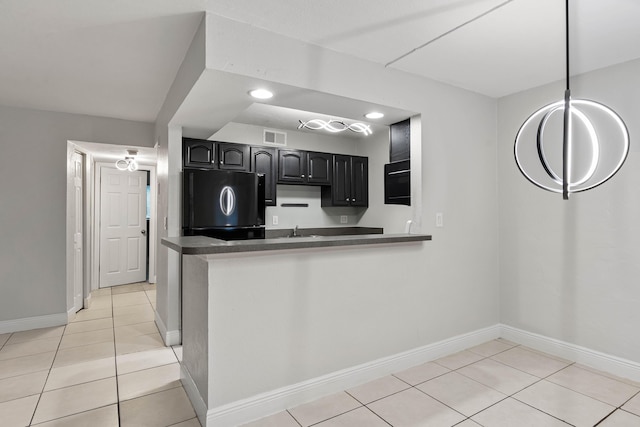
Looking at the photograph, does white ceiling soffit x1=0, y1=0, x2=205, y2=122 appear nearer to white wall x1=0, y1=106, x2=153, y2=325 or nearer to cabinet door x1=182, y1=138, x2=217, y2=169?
white wall x1=0, y1=106, x2=153, y2=325

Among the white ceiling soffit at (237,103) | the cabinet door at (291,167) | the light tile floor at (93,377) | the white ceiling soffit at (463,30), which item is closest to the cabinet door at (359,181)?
the cabinet door at (291,167)

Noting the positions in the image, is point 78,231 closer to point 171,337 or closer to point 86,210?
point 86,210

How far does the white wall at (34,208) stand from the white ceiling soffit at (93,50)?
32 centimetres

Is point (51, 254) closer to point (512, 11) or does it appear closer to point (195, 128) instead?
point (195, 128)

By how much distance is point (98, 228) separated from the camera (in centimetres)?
593

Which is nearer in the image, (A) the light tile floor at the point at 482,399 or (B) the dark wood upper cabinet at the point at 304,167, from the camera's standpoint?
(A) the light tile floor at the point at 482,399

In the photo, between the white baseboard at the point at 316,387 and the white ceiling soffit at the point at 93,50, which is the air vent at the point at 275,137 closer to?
the white ceiling soffit at the point at 93,50

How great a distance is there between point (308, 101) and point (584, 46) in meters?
2.03

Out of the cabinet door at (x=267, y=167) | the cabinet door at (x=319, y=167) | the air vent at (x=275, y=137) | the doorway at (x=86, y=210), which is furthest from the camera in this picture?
the cabinet door at (x=319, y=167)

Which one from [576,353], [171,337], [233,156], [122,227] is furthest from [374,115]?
[122,227]

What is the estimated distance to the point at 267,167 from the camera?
4520 millimetres

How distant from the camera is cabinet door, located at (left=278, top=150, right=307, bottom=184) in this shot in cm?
465

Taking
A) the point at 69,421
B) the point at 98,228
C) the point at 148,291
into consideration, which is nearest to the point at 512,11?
the point at 69,421

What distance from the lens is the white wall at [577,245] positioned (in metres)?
2.66
